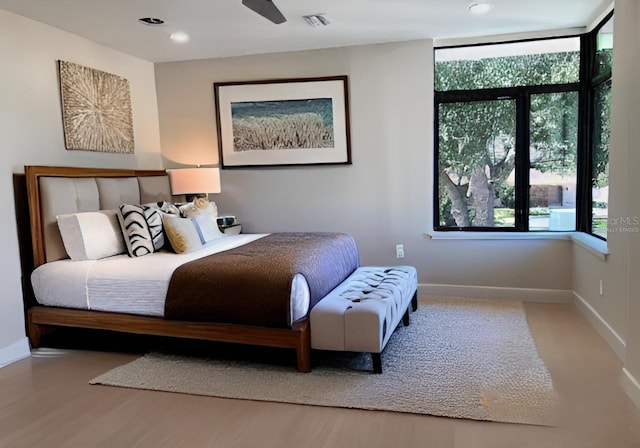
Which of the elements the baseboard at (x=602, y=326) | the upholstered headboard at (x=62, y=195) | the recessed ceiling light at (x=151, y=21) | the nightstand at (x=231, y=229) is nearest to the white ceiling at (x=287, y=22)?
the recessed ceiling light at (x=151, y=21)

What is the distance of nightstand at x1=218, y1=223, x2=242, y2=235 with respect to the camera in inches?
194

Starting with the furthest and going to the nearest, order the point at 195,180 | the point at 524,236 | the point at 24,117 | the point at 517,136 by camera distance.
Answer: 1. the point at 195,180
2. the point at 517,136
3. the point at 524,236
4. the point at 24,117

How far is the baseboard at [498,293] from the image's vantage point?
4504mm

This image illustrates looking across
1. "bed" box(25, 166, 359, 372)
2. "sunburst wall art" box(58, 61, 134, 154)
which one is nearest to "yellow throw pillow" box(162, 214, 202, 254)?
"bed" box(25, 166, 359, 372)

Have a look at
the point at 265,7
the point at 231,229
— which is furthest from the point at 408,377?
the point at 231,229

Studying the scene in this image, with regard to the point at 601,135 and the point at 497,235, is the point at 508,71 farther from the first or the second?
the point at 497,235

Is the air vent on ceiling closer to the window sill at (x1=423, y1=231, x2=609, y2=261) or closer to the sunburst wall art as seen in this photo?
the sunburst wall art

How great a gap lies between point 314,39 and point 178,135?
1832 millimetres

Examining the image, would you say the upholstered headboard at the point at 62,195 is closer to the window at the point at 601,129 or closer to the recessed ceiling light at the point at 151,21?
the recessed ceiling light at the point at 151,21

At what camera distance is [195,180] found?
4.88 metres

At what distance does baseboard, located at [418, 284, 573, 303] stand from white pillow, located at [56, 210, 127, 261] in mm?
2912

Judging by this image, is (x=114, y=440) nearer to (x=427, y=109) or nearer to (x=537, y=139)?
(x=427, y=109)

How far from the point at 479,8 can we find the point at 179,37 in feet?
8.36

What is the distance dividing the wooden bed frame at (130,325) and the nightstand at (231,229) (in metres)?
1.44
